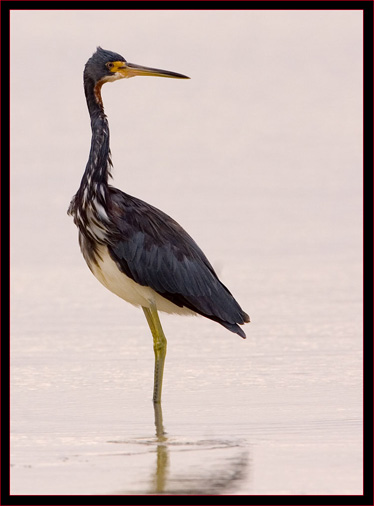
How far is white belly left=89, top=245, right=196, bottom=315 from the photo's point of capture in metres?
9.26

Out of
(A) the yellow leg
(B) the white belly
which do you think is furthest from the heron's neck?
(A) the yellow leg

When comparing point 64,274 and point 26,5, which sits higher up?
point 26,5

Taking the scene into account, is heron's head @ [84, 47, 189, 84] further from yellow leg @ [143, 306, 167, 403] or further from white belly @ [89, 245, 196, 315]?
yellow leg @ [143, 306, 167, 403]

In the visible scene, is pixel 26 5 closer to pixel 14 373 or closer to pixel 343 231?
pixel 14 373

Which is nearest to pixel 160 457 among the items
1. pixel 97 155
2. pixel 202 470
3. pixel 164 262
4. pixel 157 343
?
pixel 202 470

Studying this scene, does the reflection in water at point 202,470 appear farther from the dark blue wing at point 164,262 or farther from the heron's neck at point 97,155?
the heron's neck at point 97,155

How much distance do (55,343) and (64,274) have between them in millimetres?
4278

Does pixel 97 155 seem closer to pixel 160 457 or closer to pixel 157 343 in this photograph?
pixel 157 343

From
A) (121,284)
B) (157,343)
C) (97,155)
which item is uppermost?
(97,155)

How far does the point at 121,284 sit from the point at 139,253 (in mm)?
267

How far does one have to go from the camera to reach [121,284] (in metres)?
9.31

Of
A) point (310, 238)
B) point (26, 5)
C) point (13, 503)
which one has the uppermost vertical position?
point (26, 5)

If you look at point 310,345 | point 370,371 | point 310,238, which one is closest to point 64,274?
point 310,238

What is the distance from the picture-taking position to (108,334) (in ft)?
37.3
